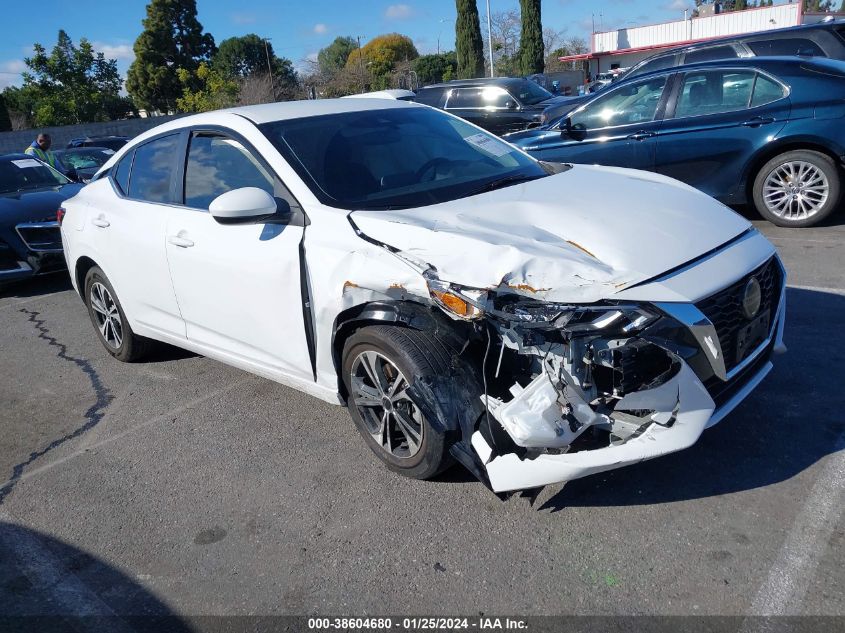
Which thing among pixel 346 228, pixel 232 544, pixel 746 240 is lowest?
pixel 232 544

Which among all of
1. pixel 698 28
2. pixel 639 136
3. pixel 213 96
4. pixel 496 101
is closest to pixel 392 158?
pixel 639 136

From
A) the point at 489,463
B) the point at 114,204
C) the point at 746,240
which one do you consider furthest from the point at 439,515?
the point at 114,204

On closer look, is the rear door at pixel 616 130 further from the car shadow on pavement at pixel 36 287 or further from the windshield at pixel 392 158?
the car shadow on pavement at pixel 36 287

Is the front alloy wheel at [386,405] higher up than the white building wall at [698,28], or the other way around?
the white building wall at [698,28]

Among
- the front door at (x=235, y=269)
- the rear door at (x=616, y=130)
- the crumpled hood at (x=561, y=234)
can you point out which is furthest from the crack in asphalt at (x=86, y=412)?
the rear door at (x=616, y=130)

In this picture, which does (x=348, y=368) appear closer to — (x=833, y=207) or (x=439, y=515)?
(x=439, y=515)

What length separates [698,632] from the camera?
234 centimetres

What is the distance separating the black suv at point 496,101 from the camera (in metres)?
12.8

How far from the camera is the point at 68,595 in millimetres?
2852

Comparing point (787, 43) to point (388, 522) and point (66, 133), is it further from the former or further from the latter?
point (66, 133)

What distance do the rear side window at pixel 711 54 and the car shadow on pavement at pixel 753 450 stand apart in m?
7.08

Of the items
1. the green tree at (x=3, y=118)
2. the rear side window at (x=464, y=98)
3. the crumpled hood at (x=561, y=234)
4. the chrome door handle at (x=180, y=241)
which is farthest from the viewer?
the green tree at (x=3, y=118)

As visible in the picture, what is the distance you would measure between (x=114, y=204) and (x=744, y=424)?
13.7 ft

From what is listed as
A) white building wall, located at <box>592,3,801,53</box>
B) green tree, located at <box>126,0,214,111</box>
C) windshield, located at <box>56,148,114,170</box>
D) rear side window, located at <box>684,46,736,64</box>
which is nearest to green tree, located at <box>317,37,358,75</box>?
green tree, located at <box>126,0,214,111</box>
